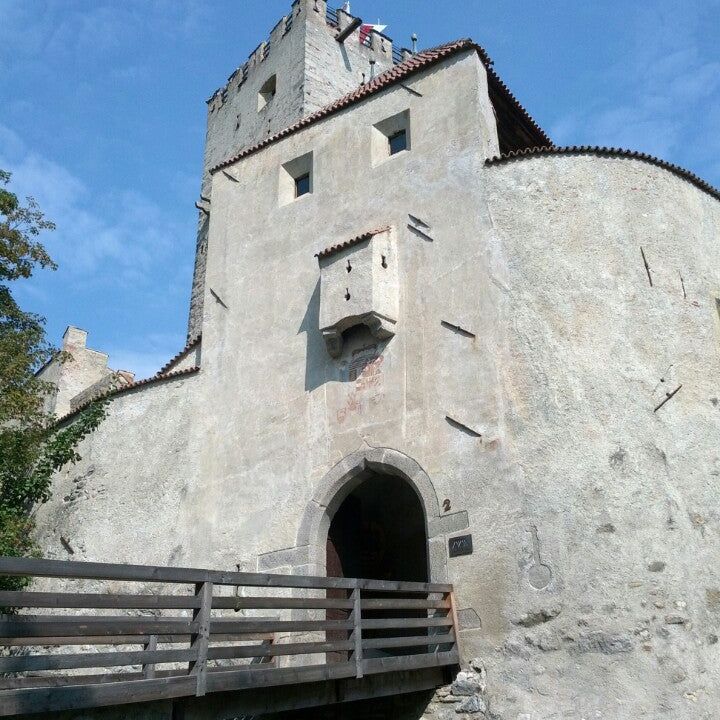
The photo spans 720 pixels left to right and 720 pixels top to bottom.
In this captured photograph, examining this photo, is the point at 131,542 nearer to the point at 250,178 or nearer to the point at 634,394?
the point at 250,178

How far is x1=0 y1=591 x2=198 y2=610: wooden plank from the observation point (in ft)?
16.3

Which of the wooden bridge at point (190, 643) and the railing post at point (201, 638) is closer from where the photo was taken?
the wooden bridge at point (190, 643)

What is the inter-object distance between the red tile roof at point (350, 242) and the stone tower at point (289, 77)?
31.3 feet

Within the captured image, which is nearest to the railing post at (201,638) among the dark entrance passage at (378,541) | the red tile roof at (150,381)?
the dark entrance passage at (378,541)

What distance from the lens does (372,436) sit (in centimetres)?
1066

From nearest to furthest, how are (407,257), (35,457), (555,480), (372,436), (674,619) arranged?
1. (674,619)
2. (555,480)
3. (372,436)
4. (407,257)
5. (35,457)

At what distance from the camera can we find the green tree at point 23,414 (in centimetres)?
1255

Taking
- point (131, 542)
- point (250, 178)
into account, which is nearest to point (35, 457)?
point (131, 542)

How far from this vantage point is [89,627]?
5.50m

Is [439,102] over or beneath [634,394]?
over

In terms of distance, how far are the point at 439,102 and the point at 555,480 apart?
599 centimetres

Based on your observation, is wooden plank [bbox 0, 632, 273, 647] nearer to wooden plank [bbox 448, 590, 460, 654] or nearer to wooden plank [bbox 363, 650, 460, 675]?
wooden plank [bbox 363, 650, 460, 675]

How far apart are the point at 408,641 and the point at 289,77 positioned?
17.5 meters

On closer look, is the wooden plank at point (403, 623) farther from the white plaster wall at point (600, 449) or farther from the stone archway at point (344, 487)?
the stone archway at point (344, 487)
